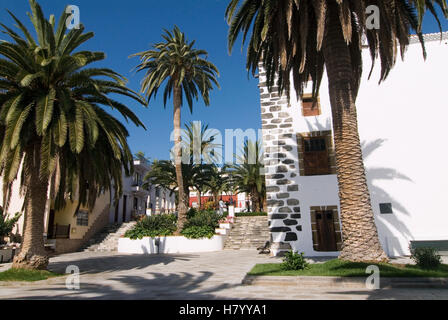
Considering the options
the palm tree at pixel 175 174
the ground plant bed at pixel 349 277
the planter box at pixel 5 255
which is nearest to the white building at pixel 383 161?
the ground plant bed at pixel 349 277

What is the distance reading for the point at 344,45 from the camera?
1014cm

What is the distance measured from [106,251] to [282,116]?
634 inches

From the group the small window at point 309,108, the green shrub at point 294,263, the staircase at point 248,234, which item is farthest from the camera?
the staircase at point 248,234

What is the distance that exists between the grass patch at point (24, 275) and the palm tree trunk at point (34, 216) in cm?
37

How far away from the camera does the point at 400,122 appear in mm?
13930

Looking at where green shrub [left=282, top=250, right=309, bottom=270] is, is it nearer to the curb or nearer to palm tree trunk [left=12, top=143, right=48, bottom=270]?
the curb

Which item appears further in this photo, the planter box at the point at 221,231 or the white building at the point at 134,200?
the white building at the point at 134,200

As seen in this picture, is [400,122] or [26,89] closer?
[26,89]

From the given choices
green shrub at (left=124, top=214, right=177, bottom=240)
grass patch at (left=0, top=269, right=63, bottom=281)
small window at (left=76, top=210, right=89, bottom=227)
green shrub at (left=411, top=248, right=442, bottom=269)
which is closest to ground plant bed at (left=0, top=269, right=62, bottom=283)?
grass patch at (left=0, top=269, right=63, bottom=281)

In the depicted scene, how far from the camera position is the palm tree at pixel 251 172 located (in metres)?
30.1

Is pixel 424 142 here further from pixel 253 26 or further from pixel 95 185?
pixel 95 185

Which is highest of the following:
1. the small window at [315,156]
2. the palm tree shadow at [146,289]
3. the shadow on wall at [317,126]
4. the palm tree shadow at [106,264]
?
the shadow on wall at [317,126]

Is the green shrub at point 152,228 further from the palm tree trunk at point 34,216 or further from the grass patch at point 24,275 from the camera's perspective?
the grass patch at point 24,275

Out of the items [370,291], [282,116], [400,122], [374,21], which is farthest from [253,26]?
[370,291]
